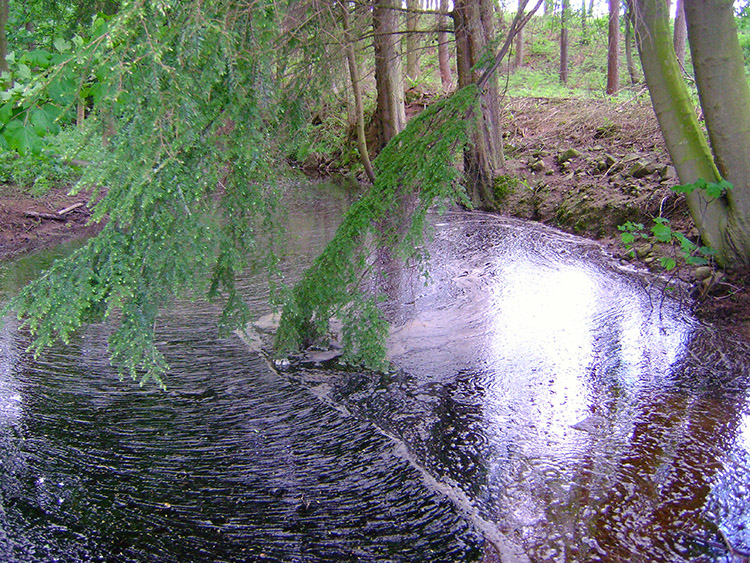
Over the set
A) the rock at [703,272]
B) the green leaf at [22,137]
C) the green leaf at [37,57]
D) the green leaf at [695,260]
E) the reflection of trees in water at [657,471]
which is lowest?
the reflection of trees in water at [657,471]

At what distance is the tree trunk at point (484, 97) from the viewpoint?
974 centimetres

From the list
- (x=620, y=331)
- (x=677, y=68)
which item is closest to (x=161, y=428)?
(x=620, y=331)

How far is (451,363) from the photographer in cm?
582

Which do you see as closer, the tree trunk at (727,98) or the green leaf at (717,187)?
the tree trunk at (727,98)

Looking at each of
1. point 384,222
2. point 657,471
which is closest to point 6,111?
point 384,222

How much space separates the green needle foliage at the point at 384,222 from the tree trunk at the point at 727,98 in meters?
3.35

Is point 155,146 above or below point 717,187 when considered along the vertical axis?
above

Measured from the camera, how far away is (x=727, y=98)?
254 inches

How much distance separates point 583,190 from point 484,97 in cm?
376

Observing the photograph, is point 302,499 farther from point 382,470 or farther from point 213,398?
point 213,398

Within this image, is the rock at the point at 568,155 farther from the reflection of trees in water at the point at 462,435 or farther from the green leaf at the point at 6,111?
the green leaf at the point at 6,111

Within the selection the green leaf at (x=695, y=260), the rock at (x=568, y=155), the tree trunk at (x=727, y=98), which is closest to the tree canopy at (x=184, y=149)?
the tree trunk at (x=727, y=98)

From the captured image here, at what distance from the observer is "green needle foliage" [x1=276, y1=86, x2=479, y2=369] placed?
4.82 metres

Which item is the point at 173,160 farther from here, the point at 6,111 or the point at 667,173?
the point at 667,173
